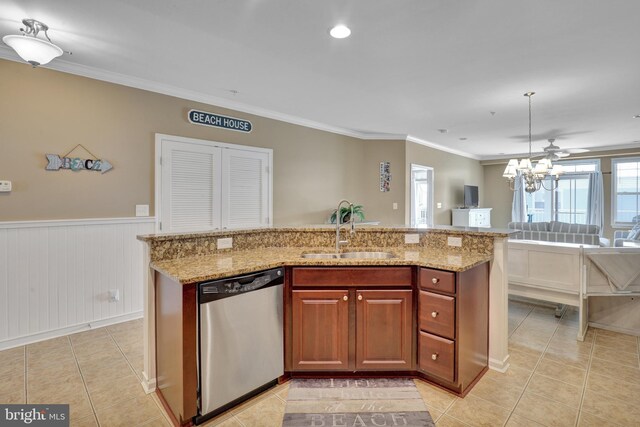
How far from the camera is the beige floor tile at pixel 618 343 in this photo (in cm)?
274

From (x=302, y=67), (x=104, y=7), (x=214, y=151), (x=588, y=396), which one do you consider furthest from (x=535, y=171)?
(x=104, y=7)

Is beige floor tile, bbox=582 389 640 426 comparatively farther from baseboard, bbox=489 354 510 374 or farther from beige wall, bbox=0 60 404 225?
beige wall, bbox=0 60 404 225

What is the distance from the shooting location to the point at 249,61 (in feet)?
9.93

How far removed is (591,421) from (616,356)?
1.14 metres

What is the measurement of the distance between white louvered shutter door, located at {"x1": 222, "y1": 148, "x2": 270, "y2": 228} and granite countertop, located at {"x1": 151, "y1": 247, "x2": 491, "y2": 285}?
1.79m

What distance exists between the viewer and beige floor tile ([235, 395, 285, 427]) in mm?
1858

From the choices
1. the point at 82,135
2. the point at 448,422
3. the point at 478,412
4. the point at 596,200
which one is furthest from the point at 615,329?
the point at 596,200

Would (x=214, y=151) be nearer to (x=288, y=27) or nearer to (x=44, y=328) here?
(x=288, y=27)

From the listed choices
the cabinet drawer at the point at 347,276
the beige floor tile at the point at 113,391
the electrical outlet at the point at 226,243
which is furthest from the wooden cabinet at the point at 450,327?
the beige floor tile at the point at 113,391

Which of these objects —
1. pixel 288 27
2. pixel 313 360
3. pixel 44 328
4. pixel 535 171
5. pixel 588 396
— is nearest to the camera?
pixel 588 396

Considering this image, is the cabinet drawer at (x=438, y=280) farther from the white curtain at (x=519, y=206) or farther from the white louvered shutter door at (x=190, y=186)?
the white curtain at (x=519, y=206)

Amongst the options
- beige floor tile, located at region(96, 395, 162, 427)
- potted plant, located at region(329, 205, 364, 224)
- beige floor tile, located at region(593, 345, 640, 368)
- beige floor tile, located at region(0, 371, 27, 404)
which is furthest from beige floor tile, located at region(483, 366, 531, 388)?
potted plant, located at region(329, 205, 364, 224)

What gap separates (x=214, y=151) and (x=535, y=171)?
4.39m

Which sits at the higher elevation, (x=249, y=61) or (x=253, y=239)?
(x=249, y=61)
